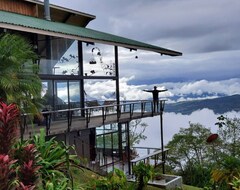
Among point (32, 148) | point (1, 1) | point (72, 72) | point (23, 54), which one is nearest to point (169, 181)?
point (72, 72)

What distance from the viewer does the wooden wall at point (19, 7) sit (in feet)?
62.6

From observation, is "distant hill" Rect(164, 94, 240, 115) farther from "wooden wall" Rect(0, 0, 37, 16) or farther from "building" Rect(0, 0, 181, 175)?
"wooden wall" Rect(0, 0, 37, 16)

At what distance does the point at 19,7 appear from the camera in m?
20.2

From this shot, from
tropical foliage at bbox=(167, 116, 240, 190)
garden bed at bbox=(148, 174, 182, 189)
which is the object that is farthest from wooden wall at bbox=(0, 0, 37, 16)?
Result: tropical foliage at bbox=(167, 116, 240, 190)

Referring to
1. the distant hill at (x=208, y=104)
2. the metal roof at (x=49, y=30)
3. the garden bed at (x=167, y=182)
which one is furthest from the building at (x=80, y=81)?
the distant hill at (x=208, y=104)

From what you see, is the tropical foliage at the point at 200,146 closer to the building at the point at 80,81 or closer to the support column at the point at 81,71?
the building at the point at 80,81

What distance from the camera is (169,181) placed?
54.7 feet

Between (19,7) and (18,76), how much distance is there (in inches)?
450

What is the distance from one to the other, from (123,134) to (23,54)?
11228 millimetres

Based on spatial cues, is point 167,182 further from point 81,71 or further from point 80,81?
point 81,71

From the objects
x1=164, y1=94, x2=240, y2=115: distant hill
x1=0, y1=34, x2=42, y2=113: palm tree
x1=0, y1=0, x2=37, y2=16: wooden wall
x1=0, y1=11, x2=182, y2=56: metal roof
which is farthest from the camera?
x1=164, y1=94, x2=240, y2=115: distant hill

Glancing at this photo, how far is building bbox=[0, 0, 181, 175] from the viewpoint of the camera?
15570 mm

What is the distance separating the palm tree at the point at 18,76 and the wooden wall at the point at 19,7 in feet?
31.8

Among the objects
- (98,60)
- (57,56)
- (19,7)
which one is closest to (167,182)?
(98,60)
